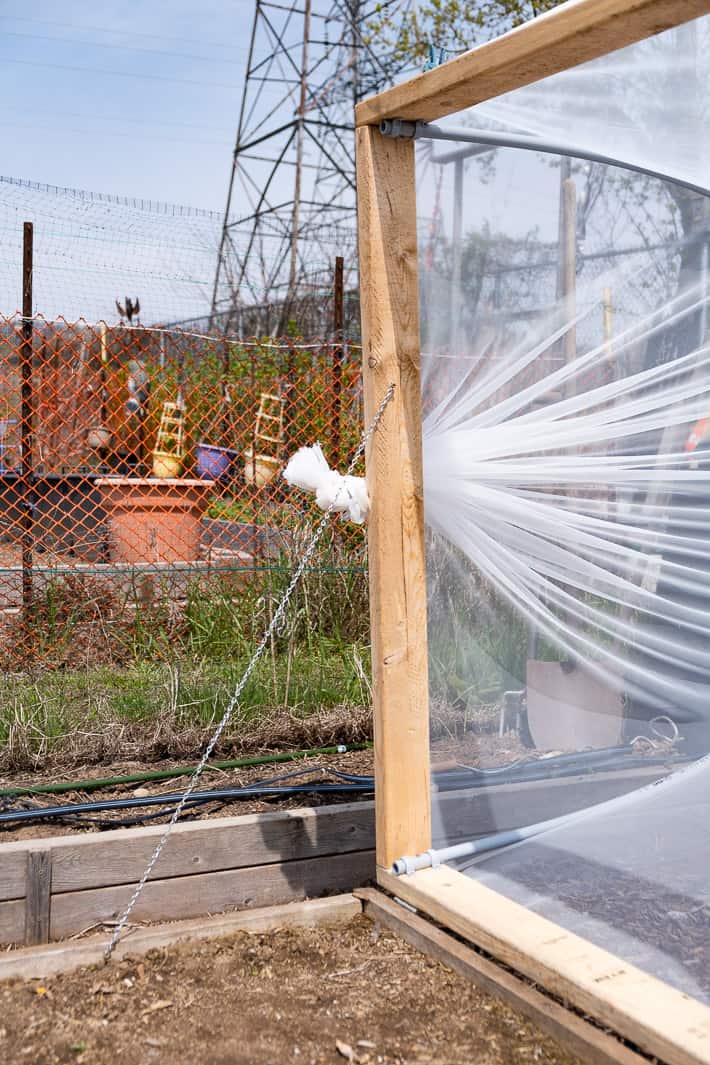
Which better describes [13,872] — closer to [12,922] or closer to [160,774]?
[12,922]

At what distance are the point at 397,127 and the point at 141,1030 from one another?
6.54 feet

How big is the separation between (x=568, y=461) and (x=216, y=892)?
1.41 m

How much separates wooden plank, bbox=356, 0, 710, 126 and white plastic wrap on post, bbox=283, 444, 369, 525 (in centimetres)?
80

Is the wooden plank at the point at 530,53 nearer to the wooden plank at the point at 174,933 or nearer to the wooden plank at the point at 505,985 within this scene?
the wooden plank at the point at 505,985

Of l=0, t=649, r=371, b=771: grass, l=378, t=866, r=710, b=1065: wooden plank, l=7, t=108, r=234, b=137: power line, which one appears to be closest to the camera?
l=378, t=866, r=710, b=1065: wooden plank

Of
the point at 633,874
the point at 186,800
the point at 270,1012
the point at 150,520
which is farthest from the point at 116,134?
the point at 270,1012

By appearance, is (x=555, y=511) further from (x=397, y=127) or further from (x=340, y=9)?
(x=340, y=9)

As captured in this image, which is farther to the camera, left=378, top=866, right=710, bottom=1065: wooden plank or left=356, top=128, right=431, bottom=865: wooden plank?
left=356, top=128, right=431, bottom=865: wooden plank

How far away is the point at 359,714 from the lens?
3688mm

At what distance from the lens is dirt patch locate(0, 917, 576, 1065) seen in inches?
75.5

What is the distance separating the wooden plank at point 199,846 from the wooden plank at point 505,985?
0.86 ft

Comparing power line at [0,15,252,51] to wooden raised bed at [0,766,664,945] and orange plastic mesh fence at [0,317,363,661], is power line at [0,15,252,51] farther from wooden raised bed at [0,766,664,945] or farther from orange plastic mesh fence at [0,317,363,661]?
wooden raised bed at [0,766,664,945]

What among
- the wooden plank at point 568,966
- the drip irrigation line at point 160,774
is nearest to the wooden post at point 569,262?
the wooden plank at point 568,966

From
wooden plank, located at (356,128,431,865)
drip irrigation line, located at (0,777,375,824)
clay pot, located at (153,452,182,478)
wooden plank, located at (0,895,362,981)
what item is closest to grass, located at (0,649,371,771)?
drip irrigation line, located at (0,777,375,824)
